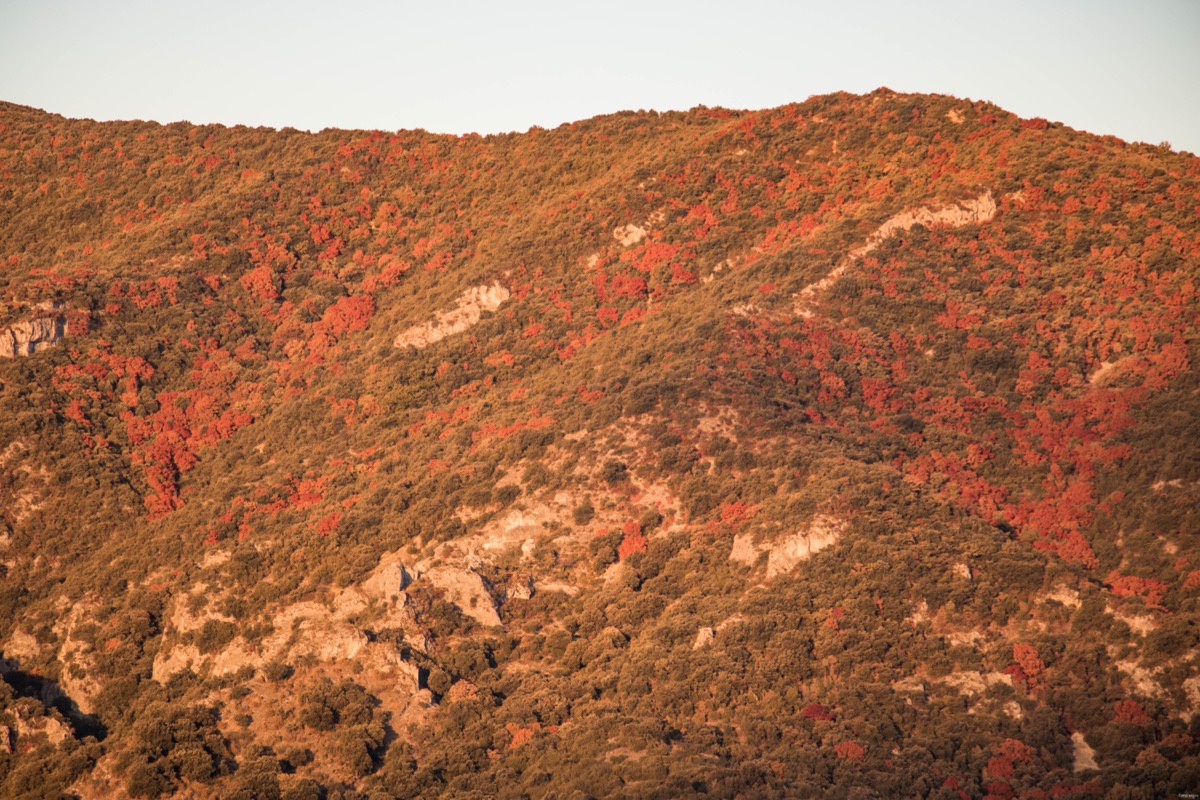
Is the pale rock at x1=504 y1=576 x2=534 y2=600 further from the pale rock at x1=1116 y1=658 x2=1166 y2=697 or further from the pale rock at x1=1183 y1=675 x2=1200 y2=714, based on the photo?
the pale rock at x1=1183 y1=675 x2=1200 y2=714

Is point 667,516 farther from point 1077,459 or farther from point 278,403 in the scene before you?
point 278,403

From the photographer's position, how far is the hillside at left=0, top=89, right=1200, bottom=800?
211 feet

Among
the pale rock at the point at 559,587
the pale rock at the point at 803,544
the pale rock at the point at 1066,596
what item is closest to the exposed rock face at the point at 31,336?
the pale rock at the point at 559,587

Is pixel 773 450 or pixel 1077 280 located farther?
pixel 1077 280

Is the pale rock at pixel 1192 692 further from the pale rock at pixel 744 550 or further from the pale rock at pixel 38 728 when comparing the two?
the pale rock at pixel 38 728

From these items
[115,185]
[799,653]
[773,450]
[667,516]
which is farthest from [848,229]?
[115,185]

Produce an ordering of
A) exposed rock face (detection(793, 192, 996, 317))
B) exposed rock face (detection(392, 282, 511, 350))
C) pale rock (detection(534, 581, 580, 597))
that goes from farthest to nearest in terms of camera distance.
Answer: exposed rock face (detection(392, 282, 511, 350)) < exposed rock face (detection(793, 192, 996, 317)) < pale rock (detection(534, 581, 580, 597))

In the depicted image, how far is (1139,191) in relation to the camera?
304 ft

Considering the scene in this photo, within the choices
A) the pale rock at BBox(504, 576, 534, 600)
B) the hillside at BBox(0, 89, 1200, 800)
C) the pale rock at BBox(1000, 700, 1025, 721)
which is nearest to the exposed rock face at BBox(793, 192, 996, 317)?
the hillside at BBox(0, 89, 1200, 800)

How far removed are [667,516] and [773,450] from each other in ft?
28.0

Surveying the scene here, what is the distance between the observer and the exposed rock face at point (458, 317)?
9940cm

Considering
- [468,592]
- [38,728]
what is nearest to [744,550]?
[468,592]

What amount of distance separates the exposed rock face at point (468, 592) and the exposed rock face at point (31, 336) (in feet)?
134

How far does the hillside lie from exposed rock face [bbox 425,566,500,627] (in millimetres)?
228
